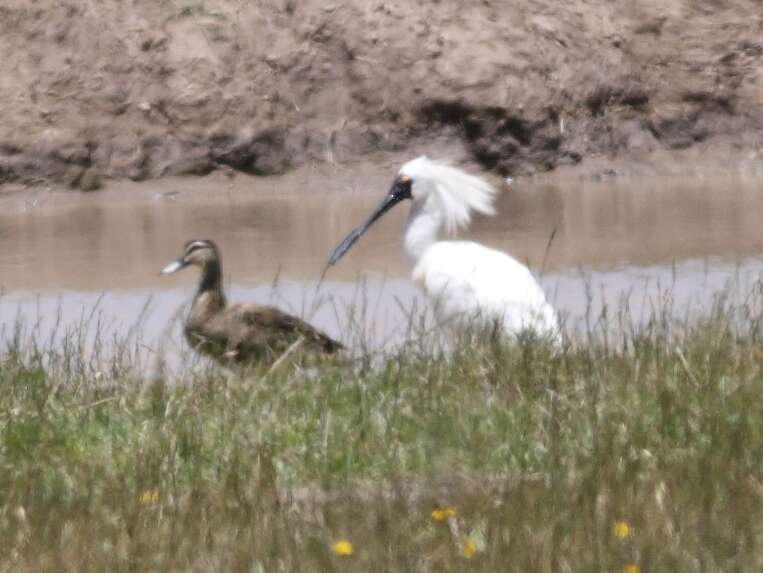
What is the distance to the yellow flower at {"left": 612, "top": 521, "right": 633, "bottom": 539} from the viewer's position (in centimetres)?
438

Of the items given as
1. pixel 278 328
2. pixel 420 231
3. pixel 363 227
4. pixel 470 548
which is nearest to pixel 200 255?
pixel 420 231

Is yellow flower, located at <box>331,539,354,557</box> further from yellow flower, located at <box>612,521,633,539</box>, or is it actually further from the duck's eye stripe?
the duck's eye stripe

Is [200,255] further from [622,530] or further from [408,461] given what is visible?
[622,530]

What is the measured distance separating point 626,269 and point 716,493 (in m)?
7.79

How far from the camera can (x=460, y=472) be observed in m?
5.00

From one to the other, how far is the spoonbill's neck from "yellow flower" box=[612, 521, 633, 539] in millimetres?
5838

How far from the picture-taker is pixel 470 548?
4.34 meters

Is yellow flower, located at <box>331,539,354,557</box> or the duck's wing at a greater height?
yellow flower, located at <box>331,539,354,557</box>

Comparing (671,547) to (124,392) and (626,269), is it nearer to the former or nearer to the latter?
(124,392)

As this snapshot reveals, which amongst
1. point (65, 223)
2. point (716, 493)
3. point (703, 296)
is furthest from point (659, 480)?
point (65, 223)

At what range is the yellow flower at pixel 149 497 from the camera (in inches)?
195

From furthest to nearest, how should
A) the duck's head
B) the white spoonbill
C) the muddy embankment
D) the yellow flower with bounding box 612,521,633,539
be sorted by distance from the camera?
the muddy embankment
the duck's head
the white spoonbill
the yellow flower with bounding box 612,521,633,539

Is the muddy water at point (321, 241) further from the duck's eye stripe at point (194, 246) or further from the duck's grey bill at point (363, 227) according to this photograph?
the duck's eye stripe at point (194, 246)

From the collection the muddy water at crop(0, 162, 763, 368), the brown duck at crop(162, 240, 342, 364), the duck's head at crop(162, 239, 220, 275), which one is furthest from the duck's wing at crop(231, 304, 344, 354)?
the duck's head at crop(162, 239, 220, 275)
